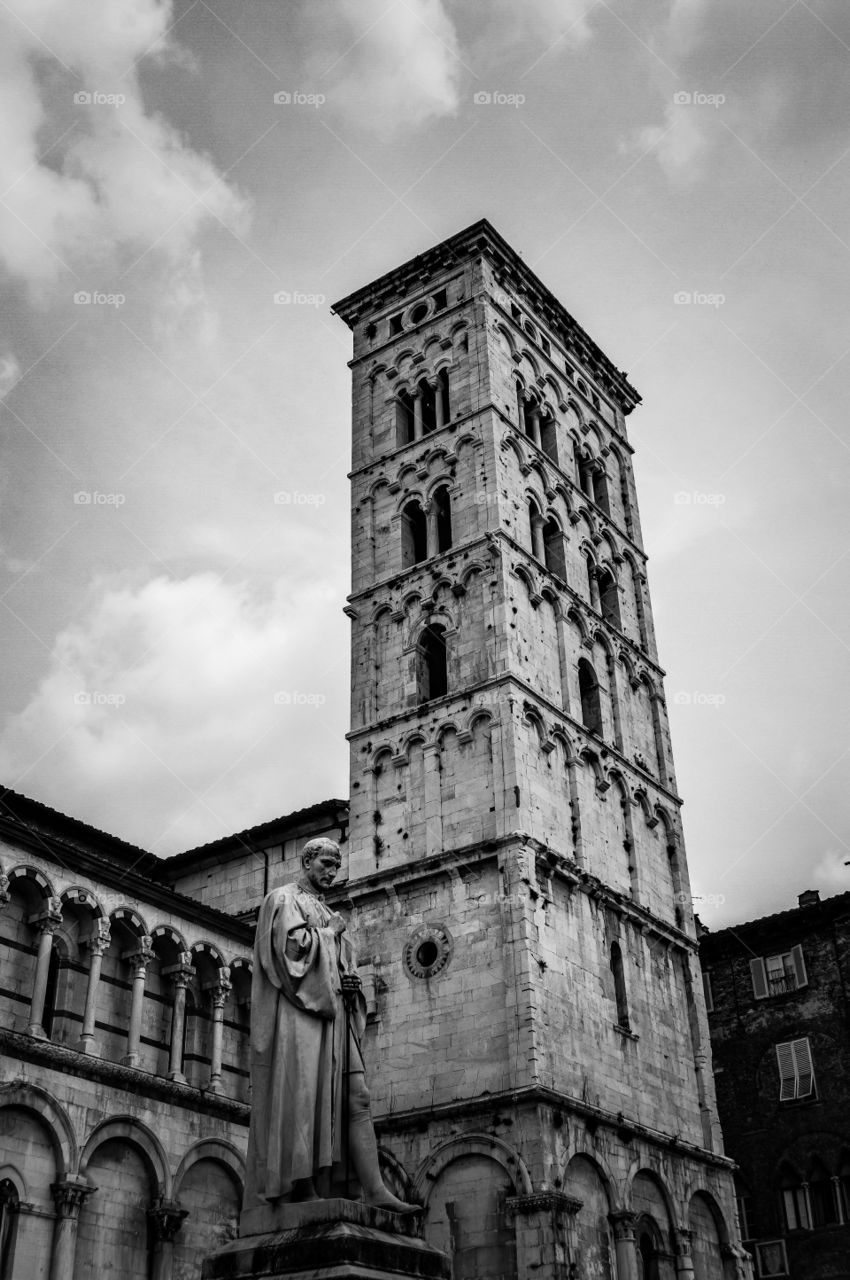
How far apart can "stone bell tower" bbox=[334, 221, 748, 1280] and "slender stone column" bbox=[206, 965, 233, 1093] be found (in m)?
3.37

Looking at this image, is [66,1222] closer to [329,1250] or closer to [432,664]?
[329,1250]

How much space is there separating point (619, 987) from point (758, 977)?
986 centimetres

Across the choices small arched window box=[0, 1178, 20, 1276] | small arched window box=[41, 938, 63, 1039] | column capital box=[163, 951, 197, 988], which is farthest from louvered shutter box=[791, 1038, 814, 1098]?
small arched window box=[0, 1178, 20, 1276]

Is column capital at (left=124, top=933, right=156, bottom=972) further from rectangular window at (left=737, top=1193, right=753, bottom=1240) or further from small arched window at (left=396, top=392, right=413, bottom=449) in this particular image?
rectangular window at (left=737, top=1193, right=753, bottom=1240)

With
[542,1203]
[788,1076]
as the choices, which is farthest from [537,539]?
[542,1203]

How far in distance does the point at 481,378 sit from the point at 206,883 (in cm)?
1587

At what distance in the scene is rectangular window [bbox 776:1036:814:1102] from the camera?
35.1m

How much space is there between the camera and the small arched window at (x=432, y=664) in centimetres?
3209

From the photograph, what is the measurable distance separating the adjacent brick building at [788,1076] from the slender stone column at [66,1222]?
20364 millimetres

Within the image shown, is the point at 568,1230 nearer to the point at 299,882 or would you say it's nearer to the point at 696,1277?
the point at 696,1277

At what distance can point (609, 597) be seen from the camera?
37.5 metres

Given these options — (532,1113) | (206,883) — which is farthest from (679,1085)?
(206,883)

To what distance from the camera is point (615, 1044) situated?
28141mm

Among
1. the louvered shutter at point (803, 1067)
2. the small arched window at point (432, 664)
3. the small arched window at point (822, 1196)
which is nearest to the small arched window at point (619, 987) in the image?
the small arched window at point (432, 664)
